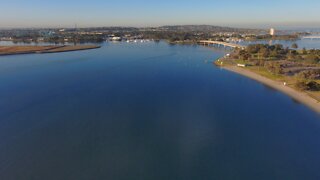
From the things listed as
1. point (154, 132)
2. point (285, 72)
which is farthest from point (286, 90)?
point (154, 132)

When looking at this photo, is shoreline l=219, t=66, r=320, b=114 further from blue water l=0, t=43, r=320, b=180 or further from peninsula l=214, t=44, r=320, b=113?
blue water l=0, t=43, r=320, b=180

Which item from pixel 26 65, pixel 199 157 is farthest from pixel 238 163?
pixel 26 65

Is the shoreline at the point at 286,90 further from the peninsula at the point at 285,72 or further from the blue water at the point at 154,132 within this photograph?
the blue water at the point at 154,132

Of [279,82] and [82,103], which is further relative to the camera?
[279,82]

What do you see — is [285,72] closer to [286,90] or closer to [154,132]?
[286,90]

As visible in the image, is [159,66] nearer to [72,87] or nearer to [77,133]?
[72,87]

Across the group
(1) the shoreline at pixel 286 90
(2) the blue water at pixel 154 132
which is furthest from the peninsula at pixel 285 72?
(2) the blue water at pixel 154 132
